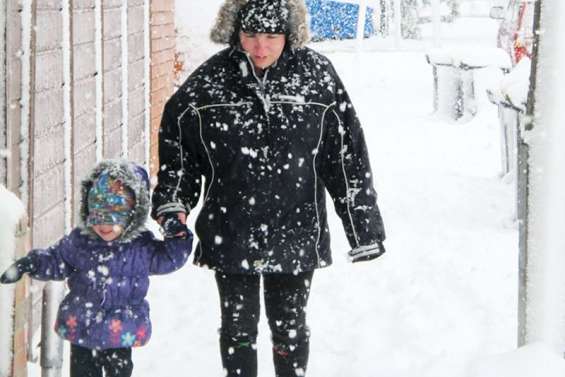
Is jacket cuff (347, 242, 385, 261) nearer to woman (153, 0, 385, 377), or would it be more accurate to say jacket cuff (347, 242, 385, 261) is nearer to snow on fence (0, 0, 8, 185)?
woman (153, 0, 385, 377)

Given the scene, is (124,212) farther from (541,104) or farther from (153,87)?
(153,87)

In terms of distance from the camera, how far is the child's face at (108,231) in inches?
139

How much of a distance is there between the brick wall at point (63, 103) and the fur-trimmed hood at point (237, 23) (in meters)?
0.78

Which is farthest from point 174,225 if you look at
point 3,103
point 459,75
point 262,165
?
point 459,75

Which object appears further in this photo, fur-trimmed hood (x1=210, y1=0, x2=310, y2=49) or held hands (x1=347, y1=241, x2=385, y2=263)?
held hands (x1=347, y1=241, x2=385, y2=263)

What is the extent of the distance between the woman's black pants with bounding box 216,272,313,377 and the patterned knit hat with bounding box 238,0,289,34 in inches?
36.9

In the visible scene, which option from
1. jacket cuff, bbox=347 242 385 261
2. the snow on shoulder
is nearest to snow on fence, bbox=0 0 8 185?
jacket cuff, bbox=347 242 385 261

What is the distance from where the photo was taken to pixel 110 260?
3.57 m

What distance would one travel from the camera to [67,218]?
18.5ft

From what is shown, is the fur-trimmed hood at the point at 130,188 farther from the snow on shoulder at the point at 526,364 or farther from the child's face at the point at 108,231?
the snow on shoulder at the point at 526,364

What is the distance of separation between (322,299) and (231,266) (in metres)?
2.43

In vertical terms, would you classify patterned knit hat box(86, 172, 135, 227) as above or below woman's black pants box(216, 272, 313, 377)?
above

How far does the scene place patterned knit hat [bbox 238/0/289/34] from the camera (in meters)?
3.61

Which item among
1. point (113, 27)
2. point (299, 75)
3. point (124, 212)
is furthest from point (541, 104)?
point (113, 27)
